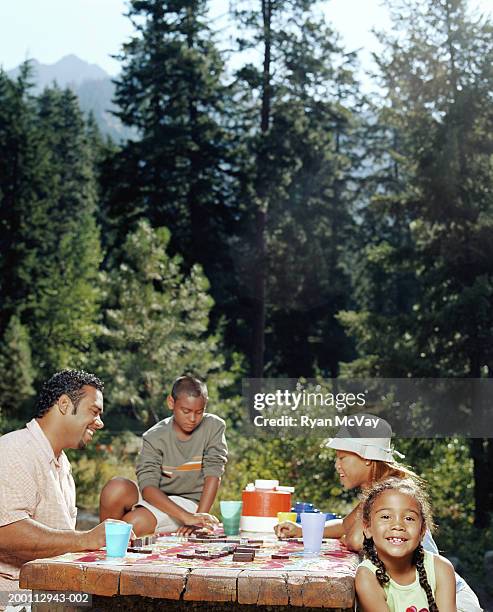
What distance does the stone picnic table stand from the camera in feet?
7.76

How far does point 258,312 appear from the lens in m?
20.0

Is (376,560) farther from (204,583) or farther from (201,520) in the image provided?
(201,520)

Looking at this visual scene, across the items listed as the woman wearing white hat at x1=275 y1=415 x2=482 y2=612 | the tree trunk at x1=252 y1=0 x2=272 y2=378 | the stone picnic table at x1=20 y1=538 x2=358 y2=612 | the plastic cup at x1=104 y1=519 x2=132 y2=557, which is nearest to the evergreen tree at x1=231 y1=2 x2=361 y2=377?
the tree trunk at x1=252 y1=0 x2=272 y2=378

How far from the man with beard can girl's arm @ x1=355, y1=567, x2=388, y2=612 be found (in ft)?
2.51

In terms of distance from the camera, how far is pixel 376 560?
2.73 metres

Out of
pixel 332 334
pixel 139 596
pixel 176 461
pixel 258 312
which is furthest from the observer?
pixel 332 334

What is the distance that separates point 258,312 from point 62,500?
16.9 m

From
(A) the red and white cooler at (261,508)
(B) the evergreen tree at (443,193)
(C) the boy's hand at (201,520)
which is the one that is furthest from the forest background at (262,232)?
(A) the red and white cooler at (261,508)

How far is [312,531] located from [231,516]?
0.68 m

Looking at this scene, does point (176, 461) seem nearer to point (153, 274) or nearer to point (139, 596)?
point (139, 596)

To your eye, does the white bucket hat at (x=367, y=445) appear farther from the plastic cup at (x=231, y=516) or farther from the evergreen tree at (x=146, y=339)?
the evergreen tree at (x=146, y=339)

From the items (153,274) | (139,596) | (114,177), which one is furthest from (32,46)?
(139,596)

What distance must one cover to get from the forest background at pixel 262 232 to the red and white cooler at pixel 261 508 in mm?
5651

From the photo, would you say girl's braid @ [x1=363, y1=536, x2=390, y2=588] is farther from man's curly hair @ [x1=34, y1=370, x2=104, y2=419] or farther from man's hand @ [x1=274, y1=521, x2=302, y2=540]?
man's curly hair @ [x1=34, y1=370, x2=104, y2=419]
